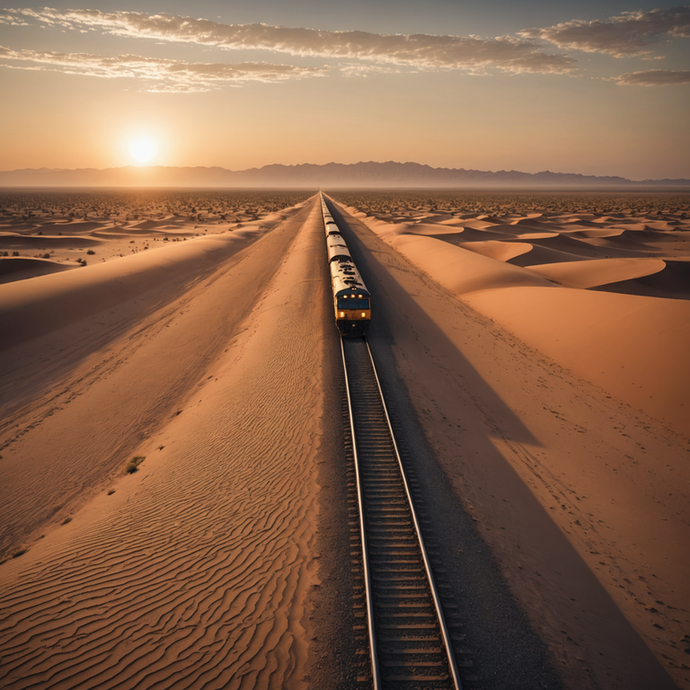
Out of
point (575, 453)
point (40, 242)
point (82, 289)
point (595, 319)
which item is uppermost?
point (40, 242)

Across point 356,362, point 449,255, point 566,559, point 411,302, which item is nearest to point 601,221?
point 449,255

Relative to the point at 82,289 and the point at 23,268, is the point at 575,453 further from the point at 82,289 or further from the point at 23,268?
the point at 23,268

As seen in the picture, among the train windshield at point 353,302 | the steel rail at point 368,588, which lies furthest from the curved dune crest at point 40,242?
the steel rail at point 368,588

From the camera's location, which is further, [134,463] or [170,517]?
[134,463]

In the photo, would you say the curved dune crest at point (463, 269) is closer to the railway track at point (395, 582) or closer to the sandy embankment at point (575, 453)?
the sandy embankment at point (575, 453)

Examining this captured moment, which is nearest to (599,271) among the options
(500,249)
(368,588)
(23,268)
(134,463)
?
(500,249)

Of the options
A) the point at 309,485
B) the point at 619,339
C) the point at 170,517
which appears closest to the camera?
the point at 170,517

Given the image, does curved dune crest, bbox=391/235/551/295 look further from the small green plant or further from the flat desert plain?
the small green plant

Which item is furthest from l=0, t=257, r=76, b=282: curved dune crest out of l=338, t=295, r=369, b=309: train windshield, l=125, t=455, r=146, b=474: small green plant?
l=125, t=455, r=146, b=474: small green plant
